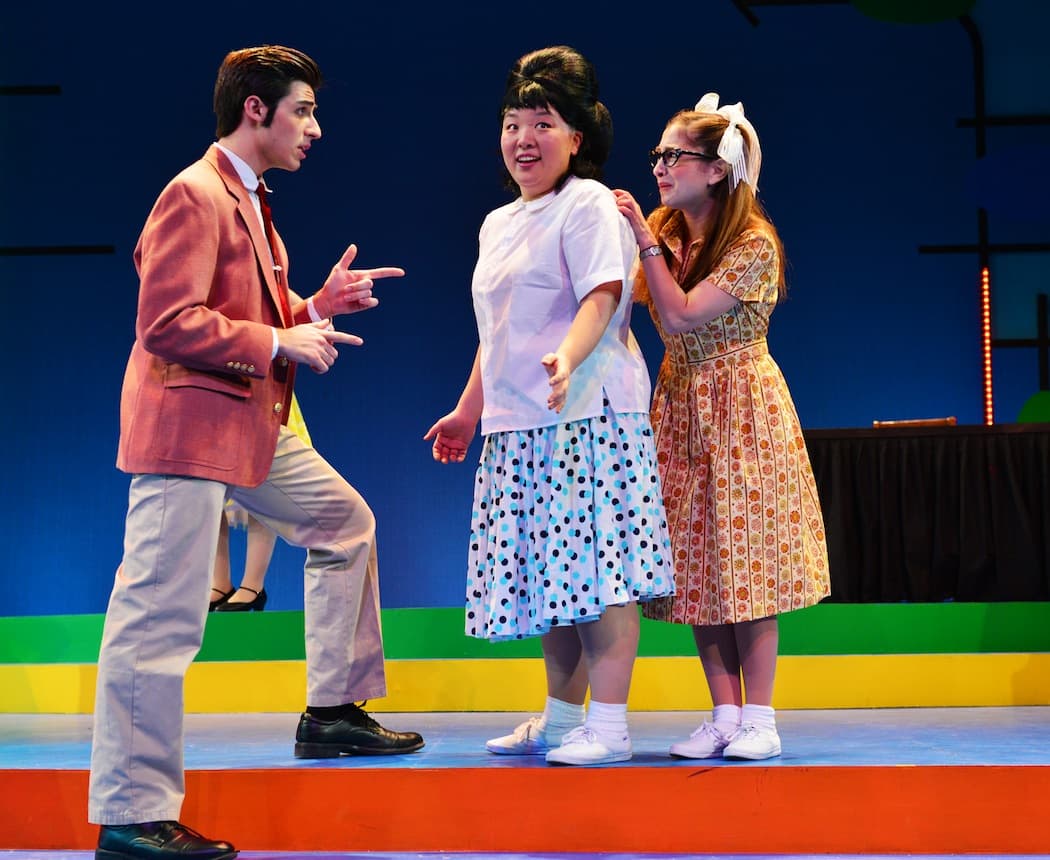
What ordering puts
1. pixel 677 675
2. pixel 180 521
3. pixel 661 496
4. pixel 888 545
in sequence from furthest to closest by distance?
pixel 888 545 → pixel 677 675 → pixel 661 496 → pixel 180 521

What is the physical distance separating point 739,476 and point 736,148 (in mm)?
627

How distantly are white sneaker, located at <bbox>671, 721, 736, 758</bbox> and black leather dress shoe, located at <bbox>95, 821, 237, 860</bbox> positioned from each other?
812 mm

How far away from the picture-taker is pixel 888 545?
15.3ft

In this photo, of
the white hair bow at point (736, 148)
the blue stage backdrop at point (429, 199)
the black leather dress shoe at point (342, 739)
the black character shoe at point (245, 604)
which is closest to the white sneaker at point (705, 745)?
the black leather dress shoe at point (342, 739)

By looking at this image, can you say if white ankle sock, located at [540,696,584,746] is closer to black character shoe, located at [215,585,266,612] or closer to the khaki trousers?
the khaki trousers

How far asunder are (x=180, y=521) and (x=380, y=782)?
22.1 inches

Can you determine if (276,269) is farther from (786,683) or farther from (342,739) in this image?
(786,683)

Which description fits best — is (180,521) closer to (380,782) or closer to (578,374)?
(380,782)

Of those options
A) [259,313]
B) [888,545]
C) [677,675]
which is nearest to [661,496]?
[259,313]

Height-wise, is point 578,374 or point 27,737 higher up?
point 578,374

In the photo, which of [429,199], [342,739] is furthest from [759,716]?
[429,199]

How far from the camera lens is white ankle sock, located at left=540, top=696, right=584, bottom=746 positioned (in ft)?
7.83

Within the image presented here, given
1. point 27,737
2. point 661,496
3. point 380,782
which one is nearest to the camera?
point 380,782

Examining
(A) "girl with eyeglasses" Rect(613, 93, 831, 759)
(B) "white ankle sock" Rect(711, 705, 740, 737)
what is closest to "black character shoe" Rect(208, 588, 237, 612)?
(A) "girl with eyeglasses" Rect(613, 93, 831, 759)
